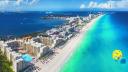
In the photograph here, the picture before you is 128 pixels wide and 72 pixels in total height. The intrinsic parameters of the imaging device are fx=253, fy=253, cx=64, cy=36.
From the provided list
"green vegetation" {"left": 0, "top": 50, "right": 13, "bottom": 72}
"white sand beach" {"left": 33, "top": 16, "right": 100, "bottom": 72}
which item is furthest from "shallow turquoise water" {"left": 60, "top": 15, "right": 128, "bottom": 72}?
"green vegetation" {"left": 0, "top": 50, "right": 13, "bottom": 72}

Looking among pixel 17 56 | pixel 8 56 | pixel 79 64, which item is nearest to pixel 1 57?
pixel 8 56

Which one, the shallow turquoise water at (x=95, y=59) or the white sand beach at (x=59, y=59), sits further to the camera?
the shallow turquoise water at (x=95, y=59)

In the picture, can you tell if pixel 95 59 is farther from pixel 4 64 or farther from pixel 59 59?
pixel 4 64

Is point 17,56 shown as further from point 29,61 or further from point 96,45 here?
point 96,45

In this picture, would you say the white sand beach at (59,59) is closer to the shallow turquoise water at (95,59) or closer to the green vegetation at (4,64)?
the shallow turquoise water at (95,59)

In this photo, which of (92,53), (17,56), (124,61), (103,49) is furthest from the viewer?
(103,49)

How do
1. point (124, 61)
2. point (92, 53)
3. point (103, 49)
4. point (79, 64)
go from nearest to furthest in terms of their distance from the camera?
point (79, 64), point (124, 61), point (92, 53), point (103, 49)

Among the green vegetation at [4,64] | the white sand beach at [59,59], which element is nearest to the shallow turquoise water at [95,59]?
the white sand beach at [59,59]

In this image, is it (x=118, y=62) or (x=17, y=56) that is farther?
(x=118, y=62)

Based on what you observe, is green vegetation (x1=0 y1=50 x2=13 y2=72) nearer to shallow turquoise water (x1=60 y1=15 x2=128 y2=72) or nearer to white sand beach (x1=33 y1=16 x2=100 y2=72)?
white sand beach (x1=33 y1=16 x2=100 y2=72)

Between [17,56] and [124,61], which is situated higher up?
[17,56]

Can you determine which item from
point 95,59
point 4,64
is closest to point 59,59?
point 95,59
